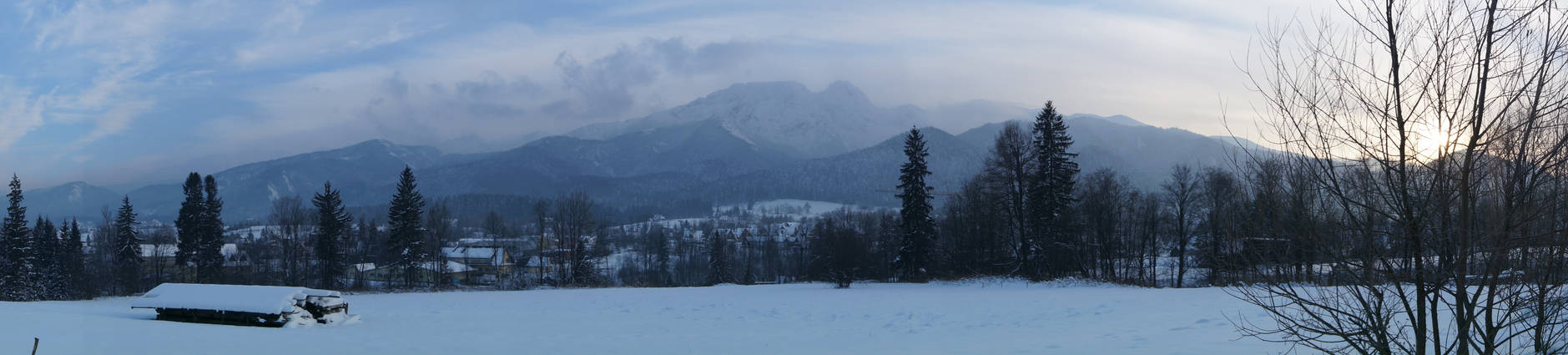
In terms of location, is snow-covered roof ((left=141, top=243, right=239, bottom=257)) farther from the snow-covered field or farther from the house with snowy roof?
the snow-covered field

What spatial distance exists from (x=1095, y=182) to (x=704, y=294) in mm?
26894

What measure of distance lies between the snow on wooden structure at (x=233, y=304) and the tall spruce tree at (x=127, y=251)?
43640 millimetres

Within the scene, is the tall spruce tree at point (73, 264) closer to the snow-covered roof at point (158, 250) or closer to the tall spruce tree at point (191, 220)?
the snow-covered roof at point (158, 250)

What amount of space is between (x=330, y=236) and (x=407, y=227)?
573 cm

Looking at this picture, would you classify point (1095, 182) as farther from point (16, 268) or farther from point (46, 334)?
point (16, 268)

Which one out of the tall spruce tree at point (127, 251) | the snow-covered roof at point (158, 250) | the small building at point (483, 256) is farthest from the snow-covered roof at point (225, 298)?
the small building at point (483, 256)

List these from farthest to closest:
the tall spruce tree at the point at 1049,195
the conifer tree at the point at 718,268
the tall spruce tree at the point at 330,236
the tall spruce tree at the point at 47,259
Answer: the conifer tree at the point at 718,268, the tall spruce tree at the point at 330,236, the tall spruce tree at the point at 47,259, the tall spruce tree at the point at 1049,195

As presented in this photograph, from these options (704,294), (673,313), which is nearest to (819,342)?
(673,313)

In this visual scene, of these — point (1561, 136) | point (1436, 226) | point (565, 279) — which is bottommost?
point (565, 279)

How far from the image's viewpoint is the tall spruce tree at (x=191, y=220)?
46938mm

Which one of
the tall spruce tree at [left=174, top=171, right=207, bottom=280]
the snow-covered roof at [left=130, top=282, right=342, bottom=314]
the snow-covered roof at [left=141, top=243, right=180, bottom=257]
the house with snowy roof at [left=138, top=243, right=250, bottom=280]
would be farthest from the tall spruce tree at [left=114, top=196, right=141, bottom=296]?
the snow-covered roof at [left=130, top=282, right=342, bottom=314]

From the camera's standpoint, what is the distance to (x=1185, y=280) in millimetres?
41688

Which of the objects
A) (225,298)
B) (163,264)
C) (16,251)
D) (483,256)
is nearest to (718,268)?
(483,256)

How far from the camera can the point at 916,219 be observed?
4109cm
